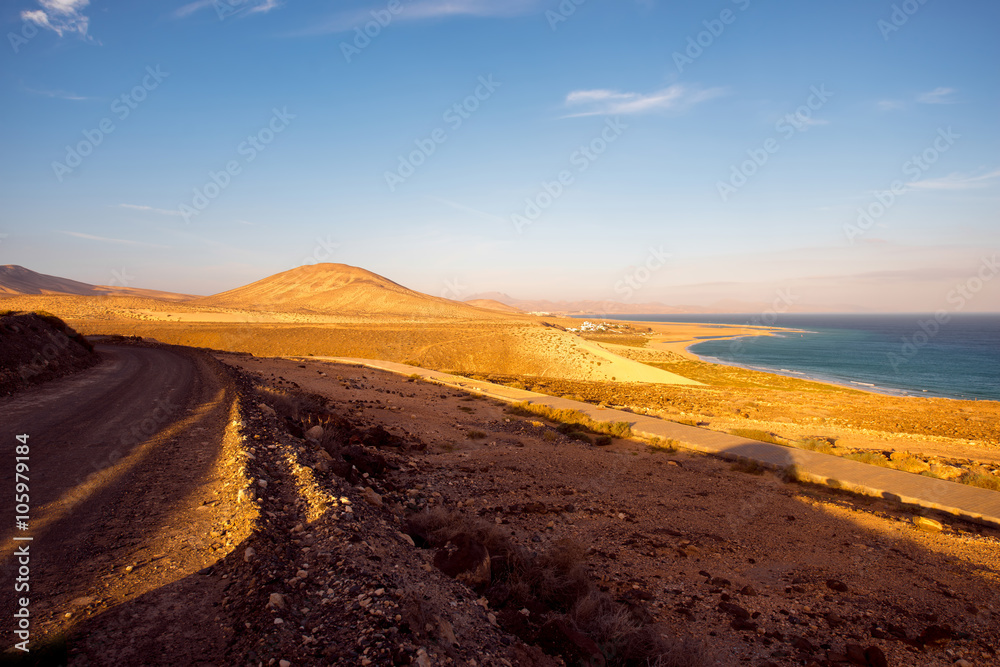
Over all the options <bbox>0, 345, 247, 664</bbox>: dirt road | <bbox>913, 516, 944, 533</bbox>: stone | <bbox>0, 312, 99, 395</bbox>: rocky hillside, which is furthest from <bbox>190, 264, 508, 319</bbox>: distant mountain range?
<bbox>913, 516, 944, 533</bbox>: stone

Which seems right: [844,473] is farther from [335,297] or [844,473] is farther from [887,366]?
[335,297]

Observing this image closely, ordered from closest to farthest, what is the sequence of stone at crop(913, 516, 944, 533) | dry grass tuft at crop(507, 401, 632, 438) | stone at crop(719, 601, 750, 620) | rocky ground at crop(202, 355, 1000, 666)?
rocky ground at crop(202, 355, 1000, 666), stone at crop(719, 601, 750, 620), stone at crop(913, 516, 944, 533), dry grass tuft at crop(507, 401, 632, 438)

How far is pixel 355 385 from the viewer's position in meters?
19.9

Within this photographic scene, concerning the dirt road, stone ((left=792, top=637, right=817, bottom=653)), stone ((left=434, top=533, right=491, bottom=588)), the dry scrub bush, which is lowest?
stone ((left=792, top=637, right=817, bottom=653))

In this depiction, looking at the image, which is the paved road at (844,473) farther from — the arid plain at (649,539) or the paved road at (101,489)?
the paved road at (101,489)

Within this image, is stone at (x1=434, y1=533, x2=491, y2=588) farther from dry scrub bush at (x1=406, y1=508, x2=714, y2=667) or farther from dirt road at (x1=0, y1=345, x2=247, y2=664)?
dirt road at (x1=0, y1=345, x2=247, y2=664)

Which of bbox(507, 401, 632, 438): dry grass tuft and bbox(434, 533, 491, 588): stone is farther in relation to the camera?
bbox(507, 401, 632, 438): dry grass tuft

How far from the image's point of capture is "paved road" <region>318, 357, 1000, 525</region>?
9.68 metres

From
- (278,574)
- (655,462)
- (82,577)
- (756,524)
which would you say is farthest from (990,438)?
(82,577)

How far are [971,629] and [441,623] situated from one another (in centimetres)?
634

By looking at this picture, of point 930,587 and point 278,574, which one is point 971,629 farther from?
point 278,574

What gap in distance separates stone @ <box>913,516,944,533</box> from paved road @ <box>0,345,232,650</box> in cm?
1172

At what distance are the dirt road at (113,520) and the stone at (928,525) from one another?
11.4m

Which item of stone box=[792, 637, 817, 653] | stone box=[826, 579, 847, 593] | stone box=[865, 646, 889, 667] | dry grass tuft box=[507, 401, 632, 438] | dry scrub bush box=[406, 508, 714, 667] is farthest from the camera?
dry grass tuft box=[507, 401, 632, 438]
